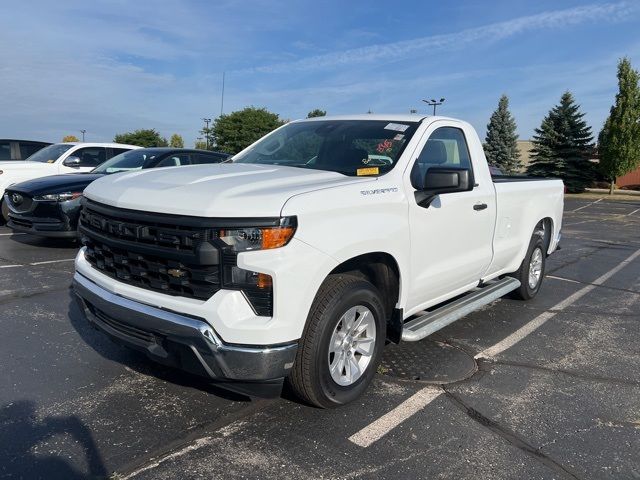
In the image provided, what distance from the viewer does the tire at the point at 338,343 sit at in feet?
10.1

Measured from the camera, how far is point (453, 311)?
4.42 m

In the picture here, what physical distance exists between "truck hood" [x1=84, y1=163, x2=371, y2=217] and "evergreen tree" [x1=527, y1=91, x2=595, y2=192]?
36571 mm

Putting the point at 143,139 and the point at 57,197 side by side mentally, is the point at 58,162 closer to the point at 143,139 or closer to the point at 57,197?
the point at 57,197

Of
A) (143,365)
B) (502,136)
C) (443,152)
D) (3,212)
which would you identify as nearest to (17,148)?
(3,212)

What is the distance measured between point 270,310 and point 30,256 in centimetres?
645

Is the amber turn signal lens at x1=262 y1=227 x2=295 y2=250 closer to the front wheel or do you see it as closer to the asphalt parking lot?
the asphalt parking lot

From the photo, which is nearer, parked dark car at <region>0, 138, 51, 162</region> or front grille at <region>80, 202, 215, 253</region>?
front grille at <region>80, 202, 215, 253</region>

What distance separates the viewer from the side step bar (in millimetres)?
3947

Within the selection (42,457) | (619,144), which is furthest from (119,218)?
(619,144)

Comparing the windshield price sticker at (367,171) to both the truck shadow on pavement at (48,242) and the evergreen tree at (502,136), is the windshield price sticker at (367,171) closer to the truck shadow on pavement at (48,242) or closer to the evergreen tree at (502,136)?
the truck shadow on pavement at (48,242)

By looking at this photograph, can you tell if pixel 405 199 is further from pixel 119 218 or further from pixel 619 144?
pixel 619 144

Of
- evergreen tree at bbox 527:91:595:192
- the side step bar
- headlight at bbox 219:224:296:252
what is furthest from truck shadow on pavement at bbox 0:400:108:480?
evergreen tree at bbox 527:91:595:192

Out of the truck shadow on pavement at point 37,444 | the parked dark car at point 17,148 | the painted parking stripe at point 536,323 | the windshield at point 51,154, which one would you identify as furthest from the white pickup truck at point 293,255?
the parked dark car at point 17,148

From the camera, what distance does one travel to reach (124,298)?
10.5 ft
